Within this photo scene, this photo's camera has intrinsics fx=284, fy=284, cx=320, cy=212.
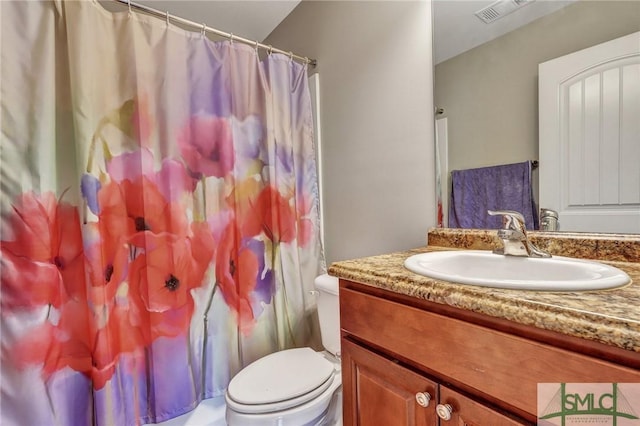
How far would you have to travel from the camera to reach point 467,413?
1.84 feet

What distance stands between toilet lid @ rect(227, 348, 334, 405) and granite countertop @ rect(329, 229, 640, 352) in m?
0.55

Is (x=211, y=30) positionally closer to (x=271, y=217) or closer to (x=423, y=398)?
(x=271, y=217)

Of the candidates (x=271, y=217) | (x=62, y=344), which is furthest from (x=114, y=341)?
(x=271, y=217)

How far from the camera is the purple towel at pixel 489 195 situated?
0.97 metres

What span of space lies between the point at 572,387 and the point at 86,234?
4.61 ft

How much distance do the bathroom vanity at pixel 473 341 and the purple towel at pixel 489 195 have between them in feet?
0.48

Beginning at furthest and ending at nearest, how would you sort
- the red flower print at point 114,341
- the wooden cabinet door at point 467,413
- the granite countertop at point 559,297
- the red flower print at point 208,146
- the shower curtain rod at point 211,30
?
the red flower print at point 208,146
the shower curtain rod at point 211,30
the red flower print at point 114,341
the wooden cabinet door at point 467,413
the granite countertop at point 559,297

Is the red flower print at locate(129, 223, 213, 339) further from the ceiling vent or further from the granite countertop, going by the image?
the ceiling vent

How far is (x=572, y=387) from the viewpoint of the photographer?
444 millimetres

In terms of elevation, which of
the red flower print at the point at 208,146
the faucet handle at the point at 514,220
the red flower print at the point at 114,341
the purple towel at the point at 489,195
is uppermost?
the red flower print at the point at 208,146

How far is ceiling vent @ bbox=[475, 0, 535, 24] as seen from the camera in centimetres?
98

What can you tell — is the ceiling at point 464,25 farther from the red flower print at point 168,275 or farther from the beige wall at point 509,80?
the red flower print at point 168,275

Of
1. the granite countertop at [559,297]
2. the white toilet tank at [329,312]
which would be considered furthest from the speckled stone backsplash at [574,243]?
the white toilet tank at [329,312]

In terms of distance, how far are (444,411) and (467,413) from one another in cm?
5
